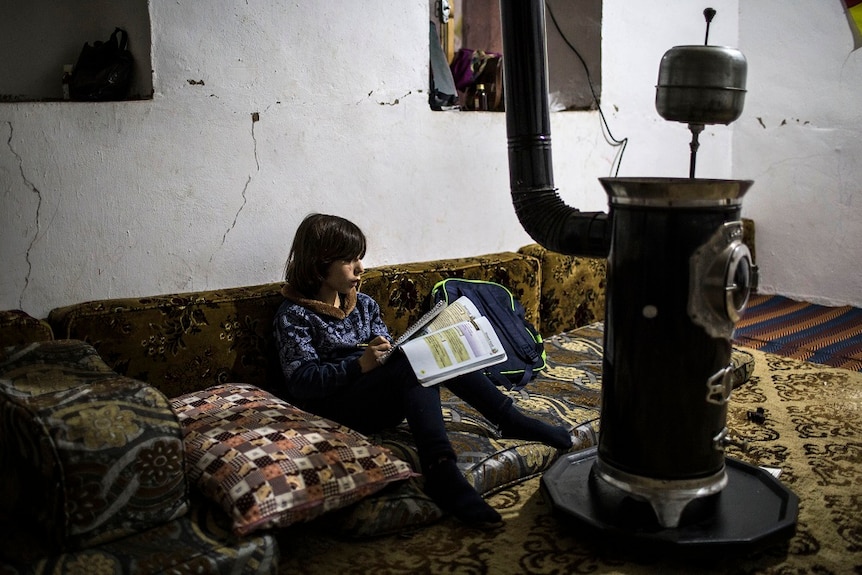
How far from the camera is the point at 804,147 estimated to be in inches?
179

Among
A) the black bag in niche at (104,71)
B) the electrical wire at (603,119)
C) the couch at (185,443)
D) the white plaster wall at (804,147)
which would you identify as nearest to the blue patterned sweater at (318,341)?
the couch at (185,443)

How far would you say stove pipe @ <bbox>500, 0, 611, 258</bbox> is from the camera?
2.46 meters

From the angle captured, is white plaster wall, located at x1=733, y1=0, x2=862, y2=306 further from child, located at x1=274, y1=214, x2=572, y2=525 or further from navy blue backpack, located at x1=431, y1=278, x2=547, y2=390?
child, located at x1=274, y1=214, x2=572, y2=525

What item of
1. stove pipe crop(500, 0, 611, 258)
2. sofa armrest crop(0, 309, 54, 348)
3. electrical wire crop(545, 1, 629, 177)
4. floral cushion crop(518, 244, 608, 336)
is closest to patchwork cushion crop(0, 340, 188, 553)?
sofa armrest crop(0, 309, 54, 348)

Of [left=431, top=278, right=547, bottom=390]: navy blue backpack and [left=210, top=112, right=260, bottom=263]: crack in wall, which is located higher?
[left=210, top=112, right=260, bottom=263]: crack in wall

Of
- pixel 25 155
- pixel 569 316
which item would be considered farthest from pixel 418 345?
pixel 569 316

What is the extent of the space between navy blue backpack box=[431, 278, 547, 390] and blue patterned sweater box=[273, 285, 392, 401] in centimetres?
48

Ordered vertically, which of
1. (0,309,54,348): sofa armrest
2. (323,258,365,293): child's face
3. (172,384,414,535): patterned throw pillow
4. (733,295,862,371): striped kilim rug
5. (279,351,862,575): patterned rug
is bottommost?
(279,351,862,575): patterned rug

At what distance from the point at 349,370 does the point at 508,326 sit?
84cm

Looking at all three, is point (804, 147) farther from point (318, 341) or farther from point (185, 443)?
point (185, 443)

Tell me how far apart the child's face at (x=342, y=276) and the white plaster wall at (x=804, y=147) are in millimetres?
3062

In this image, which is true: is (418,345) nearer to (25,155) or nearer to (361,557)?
(361,557)

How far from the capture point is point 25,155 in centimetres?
237

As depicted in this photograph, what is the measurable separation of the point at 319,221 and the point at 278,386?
1.87ft
